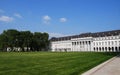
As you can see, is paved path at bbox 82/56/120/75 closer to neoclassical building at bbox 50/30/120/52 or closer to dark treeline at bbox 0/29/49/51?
dark treeline at bbox 0/29/49/51

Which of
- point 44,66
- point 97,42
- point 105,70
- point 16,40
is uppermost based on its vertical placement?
point 16,40


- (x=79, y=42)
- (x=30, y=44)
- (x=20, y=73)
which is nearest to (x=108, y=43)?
(x=79, y=42)

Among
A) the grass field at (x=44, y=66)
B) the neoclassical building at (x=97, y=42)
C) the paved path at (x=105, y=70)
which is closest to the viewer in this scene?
the paved path at (x=105, y=70)

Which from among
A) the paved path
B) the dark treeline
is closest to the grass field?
the paved path

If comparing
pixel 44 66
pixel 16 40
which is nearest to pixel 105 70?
pixel 44 66

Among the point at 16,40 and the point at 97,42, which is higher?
the point at 16,40

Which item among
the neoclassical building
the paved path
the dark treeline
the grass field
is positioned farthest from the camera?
the neoclassical building

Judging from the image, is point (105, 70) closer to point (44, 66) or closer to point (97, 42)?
point (44, 66)

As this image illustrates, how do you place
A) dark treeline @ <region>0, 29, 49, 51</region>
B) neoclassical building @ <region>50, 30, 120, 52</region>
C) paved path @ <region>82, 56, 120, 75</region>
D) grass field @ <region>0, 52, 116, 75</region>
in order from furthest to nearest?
neoclassical building @ <region>50, 30, 120, 52</region>, dark treeline @ <region>0, 29, 49, 51</region>, grass field @ <region>0, 52, 116, 75</region>, paved path @ <region>82, 56, 120, 75</region>

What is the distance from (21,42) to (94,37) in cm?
5488

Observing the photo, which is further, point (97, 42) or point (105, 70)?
point (97, 42)

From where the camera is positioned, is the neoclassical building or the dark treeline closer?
the dark treeline

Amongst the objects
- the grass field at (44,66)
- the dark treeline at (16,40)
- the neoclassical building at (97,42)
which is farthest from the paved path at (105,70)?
the neoclassical building at (97,42)

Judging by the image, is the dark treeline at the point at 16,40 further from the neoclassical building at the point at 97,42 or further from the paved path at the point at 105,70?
the paved path at the point at 105,70
